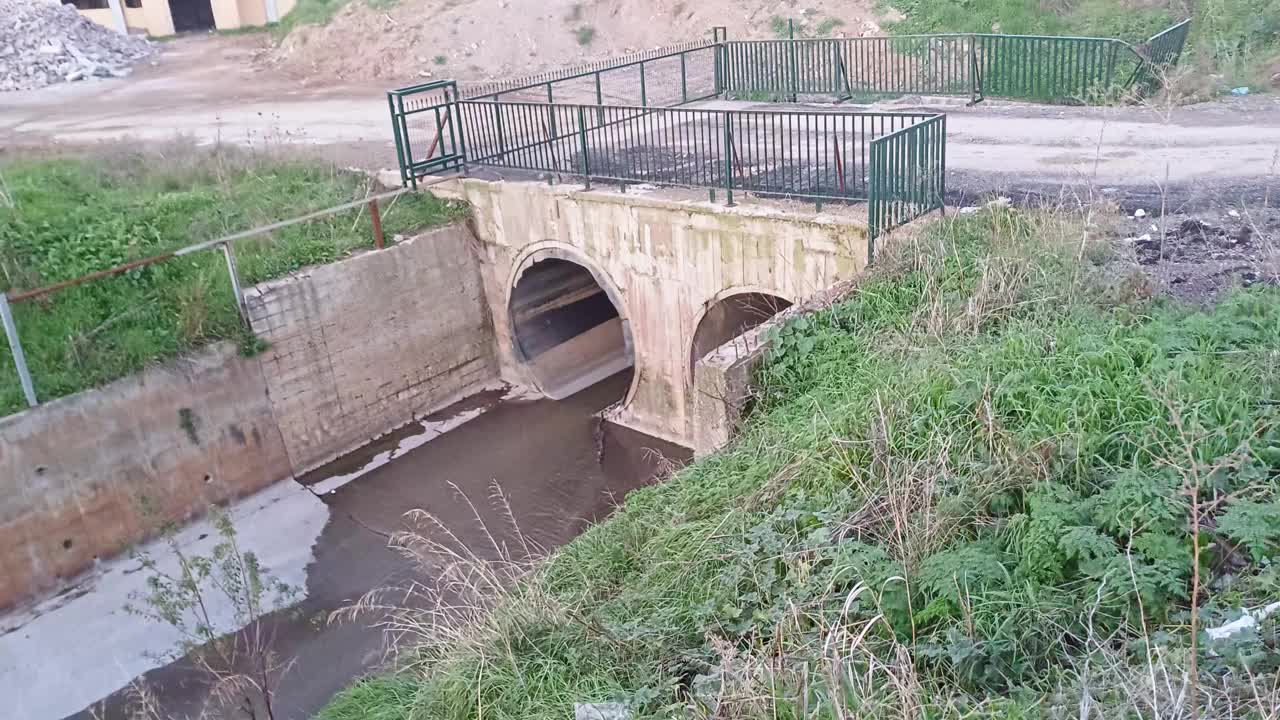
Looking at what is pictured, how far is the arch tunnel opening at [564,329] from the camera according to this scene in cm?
1538

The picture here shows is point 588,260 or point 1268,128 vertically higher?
point 1268,128

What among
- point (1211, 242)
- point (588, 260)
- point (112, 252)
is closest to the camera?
point (1211, 242)

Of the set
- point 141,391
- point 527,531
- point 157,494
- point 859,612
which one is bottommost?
point 527,531

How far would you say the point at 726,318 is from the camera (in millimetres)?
12734

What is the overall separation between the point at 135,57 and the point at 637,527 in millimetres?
34661

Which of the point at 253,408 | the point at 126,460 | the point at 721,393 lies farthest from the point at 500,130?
the point at 721,393

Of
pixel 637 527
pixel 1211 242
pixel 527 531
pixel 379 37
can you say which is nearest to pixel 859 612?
pixel 637 527

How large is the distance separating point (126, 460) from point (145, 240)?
3325mm

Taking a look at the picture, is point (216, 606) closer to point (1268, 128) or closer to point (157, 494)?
point (157, 494)

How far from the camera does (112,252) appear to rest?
12391mm

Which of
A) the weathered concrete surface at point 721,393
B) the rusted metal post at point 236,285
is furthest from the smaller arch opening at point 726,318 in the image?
the rusted metal post at point 236,285

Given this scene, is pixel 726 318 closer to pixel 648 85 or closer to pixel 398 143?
pixel 398 143

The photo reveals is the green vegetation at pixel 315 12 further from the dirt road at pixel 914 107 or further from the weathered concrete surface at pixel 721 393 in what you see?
the weathered concrete surface at pixel 721 393

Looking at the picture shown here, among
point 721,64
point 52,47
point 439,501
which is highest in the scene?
point 52,47
